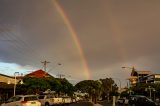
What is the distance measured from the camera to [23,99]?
119 ft

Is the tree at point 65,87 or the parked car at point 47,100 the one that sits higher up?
the tree at point 65,87

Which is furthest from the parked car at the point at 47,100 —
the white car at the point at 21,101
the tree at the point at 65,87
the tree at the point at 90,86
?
the tree at the point at 65,87

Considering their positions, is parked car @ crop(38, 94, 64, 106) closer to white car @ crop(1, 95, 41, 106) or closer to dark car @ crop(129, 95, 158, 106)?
white car @ crop(1, 95, 41, 106)

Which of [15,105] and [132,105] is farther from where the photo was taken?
[132,105]

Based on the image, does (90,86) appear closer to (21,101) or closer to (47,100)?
(47,100)

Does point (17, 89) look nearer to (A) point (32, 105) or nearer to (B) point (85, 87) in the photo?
(B) point (85, 87)

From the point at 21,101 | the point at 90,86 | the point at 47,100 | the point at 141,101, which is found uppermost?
the point at 90,86

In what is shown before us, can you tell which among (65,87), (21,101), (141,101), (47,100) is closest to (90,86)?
(65,87)

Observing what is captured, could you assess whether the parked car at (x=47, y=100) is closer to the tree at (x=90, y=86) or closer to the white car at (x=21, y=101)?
the white car at (x=21, y=101)

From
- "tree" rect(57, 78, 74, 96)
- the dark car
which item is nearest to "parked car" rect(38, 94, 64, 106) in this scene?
the dark car

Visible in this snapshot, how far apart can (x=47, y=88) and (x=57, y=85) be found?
27.6 ft

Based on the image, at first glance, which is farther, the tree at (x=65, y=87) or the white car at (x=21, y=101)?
the tree at (x=65, y=87)

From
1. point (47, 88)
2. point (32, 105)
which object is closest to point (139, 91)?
point (47, 88)

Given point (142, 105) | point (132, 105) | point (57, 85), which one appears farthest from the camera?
point (57, 85)
